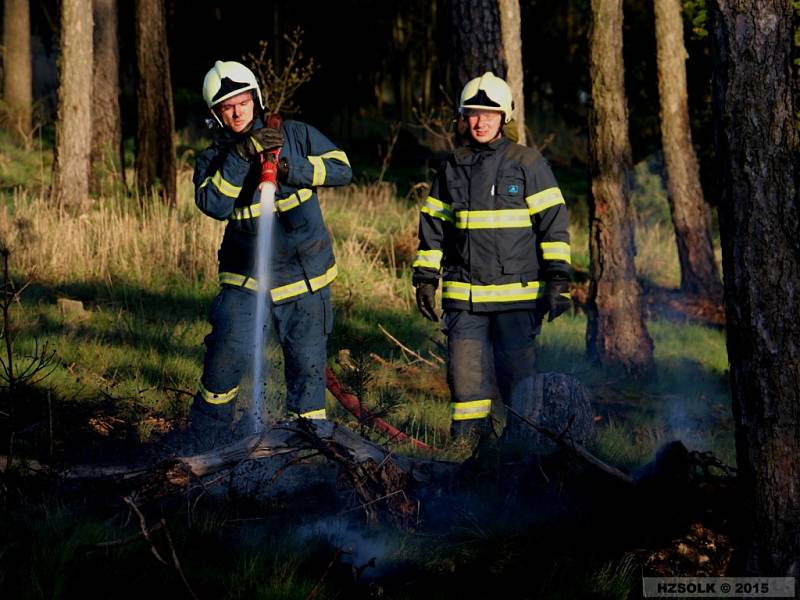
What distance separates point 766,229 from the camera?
158 inches

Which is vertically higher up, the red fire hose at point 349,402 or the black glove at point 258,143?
the black glove at point 258,143

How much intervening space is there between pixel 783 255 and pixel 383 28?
72.0 feet

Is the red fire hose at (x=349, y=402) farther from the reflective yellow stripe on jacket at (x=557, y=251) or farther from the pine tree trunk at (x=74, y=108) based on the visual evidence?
the pine tree trunk at (x=74, y=108)

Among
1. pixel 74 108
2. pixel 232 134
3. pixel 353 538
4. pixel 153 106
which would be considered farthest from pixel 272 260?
pixel 153 106

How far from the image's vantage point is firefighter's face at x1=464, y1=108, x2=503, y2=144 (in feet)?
20.5

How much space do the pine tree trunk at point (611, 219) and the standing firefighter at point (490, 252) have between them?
2.90 m

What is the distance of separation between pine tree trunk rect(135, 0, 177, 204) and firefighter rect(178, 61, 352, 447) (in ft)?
22.8

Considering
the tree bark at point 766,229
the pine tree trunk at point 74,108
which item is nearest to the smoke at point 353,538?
the tree bark at point 766,229

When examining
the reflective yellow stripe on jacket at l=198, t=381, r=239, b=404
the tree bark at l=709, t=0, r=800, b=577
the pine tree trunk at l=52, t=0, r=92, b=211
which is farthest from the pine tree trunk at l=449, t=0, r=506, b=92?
the tree bark at l=709, t=0, r=800, b=577

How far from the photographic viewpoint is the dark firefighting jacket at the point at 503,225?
6.22 m

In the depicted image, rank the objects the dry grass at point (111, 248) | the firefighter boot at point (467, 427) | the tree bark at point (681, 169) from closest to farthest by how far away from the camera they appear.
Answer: the firefighter boot at point (467, 427) < the dry grass at point (111, 248) < the tree bark at point (681, 169)

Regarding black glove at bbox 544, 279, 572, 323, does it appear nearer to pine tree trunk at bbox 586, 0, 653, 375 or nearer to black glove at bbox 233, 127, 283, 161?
black glove at bbox 233, 127, 283, 161

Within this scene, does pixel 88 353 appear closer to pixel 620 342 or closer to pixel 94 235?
pixel 94 235

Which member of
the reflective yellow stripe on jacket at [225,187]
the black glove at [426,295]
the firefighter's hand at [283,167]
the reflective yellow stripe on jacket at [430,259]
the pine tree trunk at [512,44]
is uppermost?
the pine tree trunk at [512,44]
